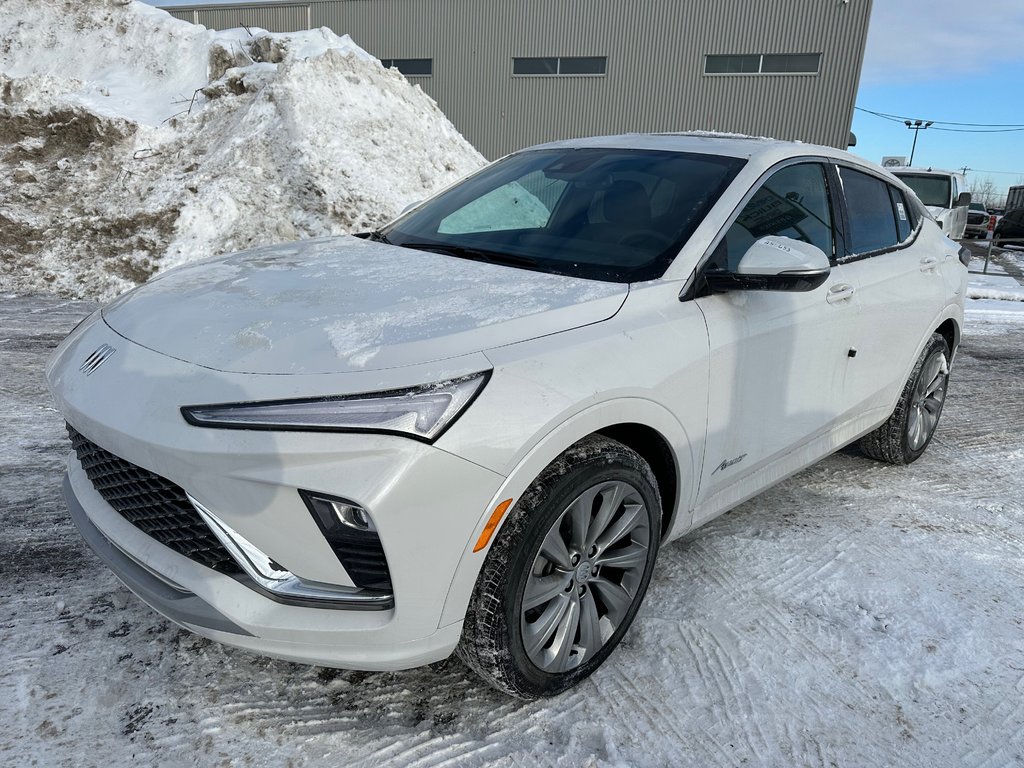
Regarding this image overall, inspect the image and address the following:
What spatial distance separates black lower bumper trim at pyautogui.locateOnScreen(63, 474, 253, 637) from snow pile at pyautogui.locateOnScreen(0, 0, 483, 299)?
20.5 feet

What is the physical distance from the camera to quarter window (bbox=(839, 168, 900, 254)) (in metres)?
3.45

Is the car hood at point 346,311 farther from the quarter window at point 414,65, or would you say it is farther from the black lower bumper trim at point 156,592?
the quarter window at point 414,65

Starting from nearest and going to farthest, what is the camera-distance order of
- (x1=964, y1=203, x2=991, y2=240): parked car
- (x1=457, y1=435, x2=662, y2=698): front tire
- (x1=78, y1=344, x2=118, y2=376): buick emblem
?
(x1=457, y1=435, x2=662, y2=698): front tire
(x1=78, y1=344, x2=118, y2=376): buick emblem
(x1=964, y1=203, x2=991, y2=240): parked car

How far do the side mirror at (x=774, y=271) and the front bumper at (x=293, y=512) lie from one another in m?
1.15

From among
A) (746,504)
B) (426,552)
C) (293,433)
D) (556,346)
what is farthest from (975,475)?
(293,433)

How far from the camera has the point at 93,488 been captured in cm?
222

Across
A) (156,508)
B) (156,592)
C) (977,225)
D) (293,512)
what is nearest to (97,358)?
(156,508)

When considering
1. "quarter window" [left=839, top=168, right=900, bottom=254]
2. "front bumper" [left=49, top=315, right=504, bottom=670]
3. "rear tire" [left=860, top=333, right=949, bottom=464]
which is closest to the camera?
"front bumper" [left=49, top=315, right=504, bottom=670]

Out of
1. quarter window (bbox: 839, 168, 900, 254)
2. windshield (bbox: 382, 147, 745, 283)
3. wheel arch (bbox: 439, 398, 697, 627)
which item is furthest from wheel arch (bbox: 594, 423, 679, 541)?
quarter window (bbox: 839, 168, 900, 254)

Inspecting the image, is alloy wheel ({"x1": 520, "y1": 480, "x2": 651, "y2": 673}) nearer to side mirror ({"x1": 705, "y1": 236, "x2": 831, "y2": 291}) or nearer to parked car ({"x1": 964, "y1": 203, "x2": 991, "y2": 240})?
side mirror ({"x1": 705, "y1": 236, "x2": 831, "y2": 291})

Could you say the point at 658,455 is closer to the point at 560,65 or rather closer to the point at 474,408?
the point at 474,408

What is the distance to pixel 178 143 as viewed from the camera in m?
9.56

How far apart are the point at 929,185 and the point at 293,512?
14.6 meters

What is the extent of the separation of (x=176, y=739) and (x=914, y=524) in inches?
130
